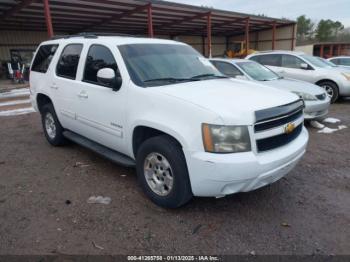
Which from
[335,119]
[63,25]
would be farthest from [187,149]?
[63,25]

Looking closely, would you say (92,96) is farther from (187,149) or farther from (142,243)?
(142,243)

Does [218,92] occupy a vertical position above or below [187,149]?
above

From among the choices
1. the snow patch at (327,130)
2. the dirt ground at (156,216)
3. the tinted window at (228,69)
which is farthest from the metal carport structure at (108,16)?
the snow patch at (327,130)

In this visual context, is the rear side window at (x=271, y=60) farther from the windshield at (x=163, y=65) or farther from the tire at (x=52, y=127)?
the tire at (x=52, y=127)

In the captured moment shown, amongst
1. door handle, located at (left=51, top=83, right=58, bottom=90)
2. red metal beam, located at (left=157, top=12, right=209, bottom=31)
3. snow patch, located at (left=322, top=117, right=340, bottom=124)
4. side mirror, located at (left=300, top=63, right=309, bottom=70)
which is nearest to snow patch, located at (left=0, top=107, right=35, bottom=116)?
door handle, located at (left=51, top=83, right=58, bottom=90)

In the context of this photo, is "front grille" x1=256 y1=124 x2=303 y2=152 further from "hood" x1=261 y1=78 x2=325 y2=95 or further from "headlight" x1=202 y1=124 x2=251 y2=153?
"hood" x1=261 y1=78 x2=325 y2=95

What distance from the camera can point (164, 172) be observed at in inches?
127

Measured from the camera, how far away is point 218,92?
3.20 metres

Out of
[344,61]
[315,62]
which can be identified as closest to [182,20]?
[344,61]

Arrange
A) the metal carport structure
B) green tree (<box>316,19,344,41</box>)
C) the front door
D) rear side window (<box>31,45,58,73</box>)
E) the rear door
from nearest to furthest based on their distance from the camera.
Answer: the front door → the rear door → rear side window (<box>31,45,58,73</box>) → the metal carport structure → green tree (<box>316,19,344,41</box>)

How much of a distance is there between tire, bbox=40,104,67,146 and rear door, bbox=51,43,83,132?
0.95 ft

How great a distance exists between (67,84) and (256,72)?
4.96m

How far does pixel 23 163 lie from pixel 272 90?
407 cm

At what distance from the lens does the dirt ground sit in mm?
2746
